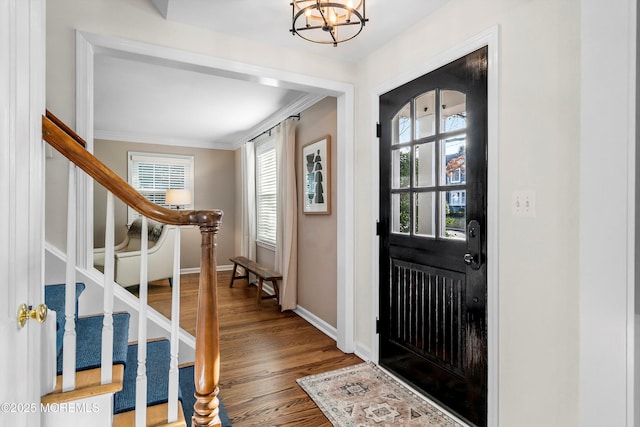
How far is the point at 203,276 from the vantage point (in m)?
1.32

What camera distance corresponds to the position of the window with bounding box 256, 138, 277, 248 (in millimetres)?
4855

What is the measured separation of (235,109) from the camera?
4285 mm

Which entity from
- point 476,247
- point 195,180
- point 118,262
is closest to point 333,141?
point 476,247

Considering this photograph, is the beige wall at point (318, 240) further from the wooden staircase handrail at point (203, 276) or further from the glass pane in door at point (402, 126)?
the wooden staircase handrail at point (203, 276)

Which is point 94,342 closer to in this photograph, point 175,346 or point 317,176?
point 175,346

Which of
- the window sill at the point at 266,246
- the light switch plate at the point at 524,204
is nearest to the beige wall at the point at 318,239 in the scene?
the window sill at the point at 266,246

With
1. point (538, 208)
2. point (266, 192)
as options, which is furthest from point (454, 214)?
point (266, 192)

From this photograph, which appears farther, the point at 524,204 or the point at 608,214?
the point at 524,204

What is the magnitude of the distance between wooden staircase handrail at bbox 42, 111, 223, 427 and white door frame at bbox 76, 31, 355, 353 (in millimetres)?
834

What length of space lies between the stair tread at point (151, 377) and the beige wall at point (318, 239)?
1.64 meters

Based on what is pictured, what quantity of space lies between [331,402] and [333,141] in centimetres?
217

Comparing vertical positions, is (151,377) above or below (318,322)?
above

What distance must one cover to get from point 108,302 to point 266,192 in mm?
3920

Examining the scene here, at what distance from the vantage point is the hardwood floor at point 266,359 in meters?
2.02
